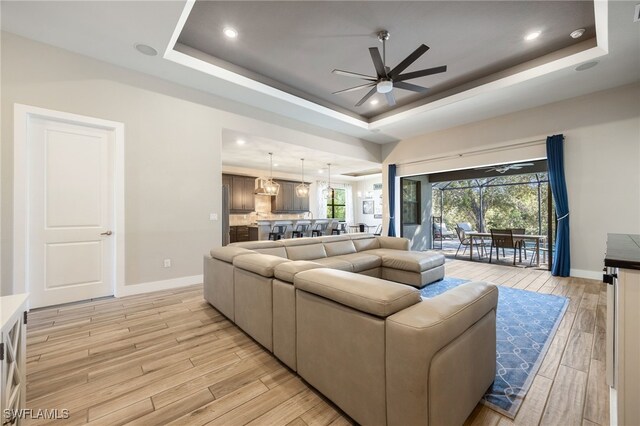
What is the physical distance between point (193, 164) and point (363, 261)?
10.3 ft

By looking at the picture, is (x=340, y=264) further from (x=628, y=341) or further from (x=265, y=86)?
(x=265, y=86)

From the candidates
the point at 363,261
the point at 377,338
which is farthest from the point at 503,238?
the point at 377,338

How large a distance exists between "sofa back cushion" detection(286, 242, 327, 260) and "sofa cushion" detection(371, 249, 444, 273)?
3.32ft

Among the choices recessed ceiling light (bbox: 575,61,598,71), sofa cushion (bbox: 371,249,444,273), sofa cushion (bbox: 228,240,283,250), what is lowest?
sofa cushion (bbox: 371,249,444,273)

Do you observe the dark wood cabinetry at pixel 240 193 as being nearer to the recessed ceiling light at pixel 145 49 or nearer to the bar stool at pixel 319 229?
the bar stool at pixel 319 229

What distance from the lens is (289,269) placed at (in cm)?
186

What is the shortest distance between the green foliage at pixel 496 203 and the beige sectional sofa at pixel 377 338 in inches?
335

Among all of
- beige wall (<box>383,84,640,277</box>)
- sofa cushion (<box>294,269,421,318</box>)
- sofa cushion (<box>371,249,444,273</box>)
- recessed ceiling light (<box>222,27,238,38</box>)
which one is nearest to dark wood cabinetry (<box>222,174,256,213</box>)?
recessed ceiling light (<box>222,27,238,38</box>)

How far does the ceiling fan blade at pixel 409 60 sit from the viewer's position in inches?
115

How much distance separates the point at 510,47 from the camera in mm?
3674

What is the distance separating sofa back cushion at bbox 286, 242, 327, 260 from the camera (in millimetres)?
3719

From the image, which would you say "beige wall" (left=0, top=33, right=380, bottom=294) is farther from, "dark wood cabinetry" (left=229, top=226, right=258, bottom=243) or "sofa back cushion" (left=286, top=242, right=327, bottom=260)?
"dark wood cabinetry" (left=229, top=226, right=258, bottom=243)

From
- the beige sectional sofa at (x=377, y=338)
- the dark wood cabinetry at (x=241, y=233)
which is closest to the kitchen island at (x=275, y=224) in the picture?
the dark wood cabinetry at (x=241, y=233)

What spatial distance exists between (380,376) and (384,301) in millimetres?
343
